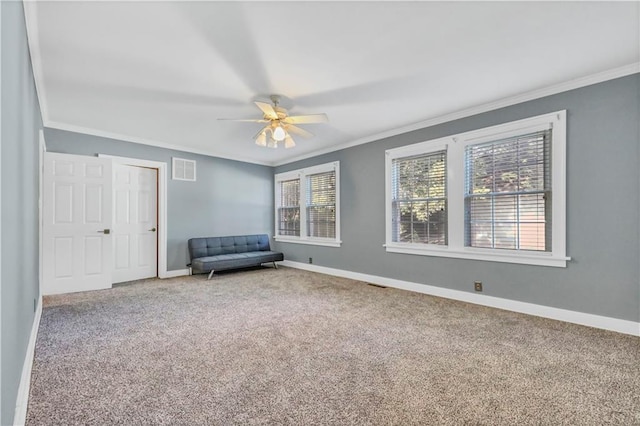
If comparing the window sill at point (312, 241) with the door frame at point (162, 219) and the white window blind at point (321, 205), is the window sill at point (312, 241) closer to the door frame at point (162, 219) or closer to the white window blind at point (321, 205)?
the white window blind at point (321, 205)

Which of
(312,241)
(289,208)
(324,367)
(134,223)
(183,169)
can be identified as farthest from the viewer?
(289,208)

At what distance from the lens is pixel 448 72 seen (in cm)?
286

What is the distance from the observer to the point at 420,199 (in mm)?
4363

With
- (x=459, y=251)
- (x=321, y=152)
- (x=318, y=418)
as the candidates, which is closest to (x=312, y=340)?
(x=318, y=418)

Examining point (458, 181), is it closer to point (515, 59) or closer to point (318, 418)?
point (515, 59)

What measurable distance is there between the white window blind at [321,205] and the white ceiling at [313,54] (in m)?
2.01

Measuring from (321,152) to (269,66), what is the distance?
3.18 metres

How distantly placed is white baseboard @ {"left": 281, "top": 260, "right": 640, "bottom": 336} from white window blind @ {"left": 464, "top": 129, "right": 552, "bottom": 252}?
2.11 ft

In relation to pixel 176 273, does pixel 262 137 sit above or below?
above

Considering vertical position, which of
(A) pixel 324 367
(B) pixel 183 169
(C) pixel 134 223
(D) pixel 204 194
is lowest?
(A) pixel 324 367

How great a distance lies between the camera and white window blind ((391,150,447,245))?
415 centimetres

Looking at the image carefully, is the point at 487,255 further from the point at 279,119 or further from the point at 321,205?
the point at 321,205

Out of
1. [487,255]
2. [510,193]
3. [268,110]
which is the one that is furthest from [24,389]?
[510,193]

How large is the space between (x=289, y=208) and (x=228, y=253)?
1650 mm
